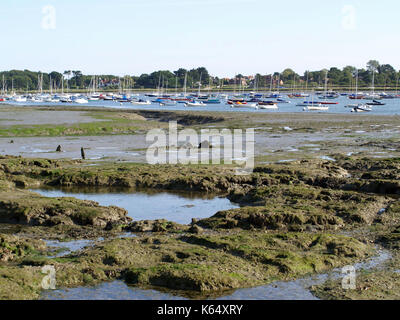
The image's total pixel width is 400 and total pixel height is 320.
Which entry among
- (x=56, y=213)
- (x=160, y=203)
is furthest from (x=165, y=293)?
(x=160, y=203)

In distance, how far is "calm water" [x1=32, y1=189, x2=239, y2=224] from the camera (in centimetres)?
1986

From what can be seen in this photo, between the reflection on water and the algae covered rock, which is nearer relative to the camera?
the reflection on water

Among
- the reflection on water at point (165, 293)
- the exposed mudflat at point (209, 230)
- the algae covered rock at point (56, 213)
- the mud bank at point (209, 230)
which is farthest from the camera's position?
the algae covered rock at point (56, 213)

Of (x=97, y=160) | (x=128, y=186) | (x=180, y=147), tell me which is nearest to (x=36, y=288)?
(x=128, y=186)

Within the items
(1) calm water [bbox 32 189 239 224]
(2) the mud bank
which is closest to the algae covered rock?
(2) the mud bank

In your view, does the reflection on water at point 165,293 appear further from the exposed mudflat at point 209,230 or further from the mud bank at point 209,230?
the mud bank at point 209,230

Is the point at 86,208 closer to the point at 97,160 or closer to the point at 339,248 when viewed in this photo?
the point at 339,248

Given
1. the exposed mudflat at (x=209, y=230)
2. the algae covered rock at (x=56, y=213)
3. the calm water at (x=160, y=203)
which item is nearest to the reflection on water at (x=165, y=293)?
the exposed mudflat at (x=209, y=230)

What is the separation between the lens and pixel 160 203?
2203 cm

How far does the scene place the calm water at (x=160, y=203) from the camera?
1986 cm

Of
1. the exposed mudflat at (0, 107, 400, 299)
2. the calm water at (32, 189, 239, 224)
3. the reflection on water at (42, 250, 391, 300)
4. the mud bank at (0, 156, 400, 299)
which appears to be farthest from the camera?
the calm water at (32, 189, 239, 224)

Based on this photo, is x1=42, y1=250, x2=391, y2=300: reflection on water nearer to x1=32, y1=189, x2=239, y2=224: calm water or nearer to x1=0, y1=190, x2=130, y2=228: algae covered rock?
x1=0, y1=190, x2=130, y2=228: algae covered rock

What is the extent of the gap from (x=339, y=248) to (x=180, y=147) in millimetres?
25305

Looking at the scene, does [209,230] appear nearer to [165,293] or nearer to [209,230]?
[209,230]
